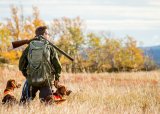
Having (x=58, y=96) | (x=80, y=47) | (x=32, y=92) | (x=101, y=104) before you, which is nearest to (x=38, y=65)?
(x=32, y=92)

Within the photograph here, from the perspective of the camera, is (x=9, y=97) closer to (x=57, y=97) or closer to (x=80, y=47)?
(x=57, y=97)

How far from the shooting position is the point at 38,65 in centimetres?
963

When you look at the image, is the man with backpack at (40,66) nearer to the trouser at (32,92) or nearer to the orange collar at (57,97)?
the trouser at (32,92)

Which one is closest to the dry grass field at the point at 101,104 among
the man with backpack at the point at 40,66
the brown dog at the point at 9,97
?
the man with backpack at the point at 40,66

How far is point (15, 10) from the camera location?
71.2m

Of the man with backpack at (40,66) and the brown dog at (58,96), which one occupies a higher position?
the man with backpack at (40,66)

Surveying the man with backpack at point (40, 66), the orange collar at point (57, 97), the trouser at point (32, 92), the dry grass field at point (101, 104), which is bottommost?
the dry grass field at point (101, 104)

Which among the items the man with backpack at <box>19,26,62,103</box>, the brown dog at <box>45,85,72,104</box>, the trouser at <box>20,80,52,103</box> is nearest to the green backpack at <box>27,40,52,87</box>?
the man with backpack at <box>19,26,62,103</box>

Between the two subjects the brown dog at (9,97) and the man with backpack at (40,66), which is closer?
the man with backpack at (40,66)

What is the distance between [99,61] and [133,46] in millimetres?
25959

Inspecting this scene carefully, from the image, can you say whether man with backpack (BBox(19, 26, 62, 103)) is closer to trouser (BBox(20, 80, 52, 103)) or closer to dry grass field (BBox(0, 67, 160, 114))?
trouser (BBox(20, 80, 52, 103))

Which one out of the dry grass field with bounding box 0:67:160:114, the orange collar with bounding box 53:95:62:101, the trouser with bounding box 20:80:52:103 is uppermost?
the trouser with bounding box 20:80:52:103

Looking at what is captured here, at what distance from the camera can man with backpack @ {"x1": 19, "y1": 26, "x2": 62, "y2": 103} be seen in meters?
9.66

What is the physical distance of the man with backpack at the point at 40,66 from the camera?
380 inches
